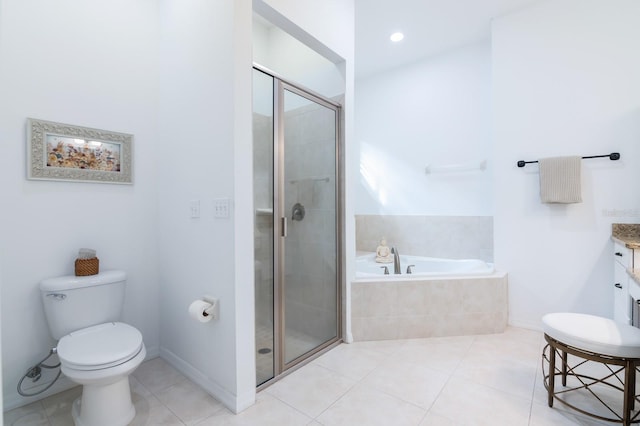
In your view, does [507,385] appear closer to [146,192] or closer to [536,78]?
[536,78]

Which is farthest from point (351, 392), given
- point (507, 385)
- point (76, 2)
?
point (76, 2)

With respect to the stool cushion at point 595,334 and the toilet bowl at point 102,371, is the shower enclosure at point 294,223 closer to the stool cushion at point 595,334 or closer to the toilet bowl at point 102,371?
the toilet bowl at point 102,371

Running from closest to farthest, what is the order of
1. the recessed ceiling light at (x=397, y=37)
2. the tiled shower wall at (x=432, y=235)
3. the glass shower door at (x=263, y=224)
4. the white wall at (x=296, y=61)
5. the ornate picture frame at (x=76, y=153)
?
Result: the ornate picture frame at (x=76, y=153)
the glass shower door at (x=263, y=224)
the white wall at (x=296, y=61)
the recessed ceiling light at (x=397, y=37)
the tiled shower wall at (x=432, y=235)

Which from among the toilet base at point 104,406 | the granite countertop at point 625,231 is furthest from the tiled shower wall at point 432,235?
the toilet base at point 104,406

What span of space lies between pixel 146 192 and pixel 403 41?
2862mm

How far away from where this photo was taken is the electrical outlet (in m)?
1.71

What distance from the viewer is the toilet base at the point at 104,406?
1538 millimetres

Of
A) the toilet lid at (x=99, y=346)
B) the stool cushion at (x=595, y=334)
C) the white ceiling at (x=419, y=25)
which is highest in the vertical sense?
the white ceiling at (x=419, y=25)

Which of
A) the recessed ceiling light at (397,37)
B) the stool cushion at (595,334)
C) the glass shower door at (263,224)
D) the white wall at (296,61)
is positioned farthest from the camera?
the recessed ceiling light at (397,37)

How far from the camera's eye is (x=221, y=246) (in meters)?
1.76

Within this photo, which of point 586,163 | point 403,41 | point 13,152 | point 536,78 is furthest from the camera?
point 403,41

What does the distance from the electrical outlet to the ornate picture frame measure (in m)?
0.85

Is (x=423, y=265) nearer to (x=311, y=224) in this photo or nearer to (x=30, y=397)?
(x=311, y=224)

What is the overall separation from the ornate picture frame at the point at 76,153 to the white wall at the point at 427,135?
9.17 feet
